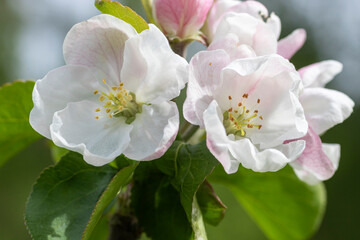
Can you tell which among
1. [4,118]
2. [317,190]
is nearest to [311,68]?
[317,190]

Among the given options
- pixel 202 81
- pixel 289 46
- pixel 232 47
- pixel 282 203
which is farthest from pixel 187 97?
pixel 282 203

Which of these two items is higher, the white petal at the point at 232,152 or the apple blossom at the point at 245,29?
the apple blossom at the point at 245,29

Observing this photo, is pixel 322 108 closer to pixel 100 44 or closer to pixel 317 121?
pixel 317 121

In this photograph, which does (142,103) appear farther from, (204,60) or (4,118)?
(4,118)

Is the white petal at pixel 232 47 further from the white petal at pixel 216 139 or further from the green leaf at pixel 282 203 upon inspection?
the green leaf at pixel 282 203

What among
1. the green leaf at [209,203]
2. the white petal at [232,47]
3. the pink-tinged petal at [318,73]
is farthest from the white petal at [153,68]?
the pink-tinged petal at [318,73]

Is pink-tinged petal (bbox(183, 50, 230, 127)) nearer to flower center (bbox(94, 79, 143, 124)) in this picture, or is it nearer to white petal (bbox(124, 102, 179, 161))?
white petal (bbox(124, 102, 179, 161))

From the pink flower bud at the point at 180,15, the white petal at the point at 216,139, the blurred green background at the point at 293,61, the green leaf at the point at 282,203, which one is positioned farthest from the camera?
the blurred green background at the point at 293,61
